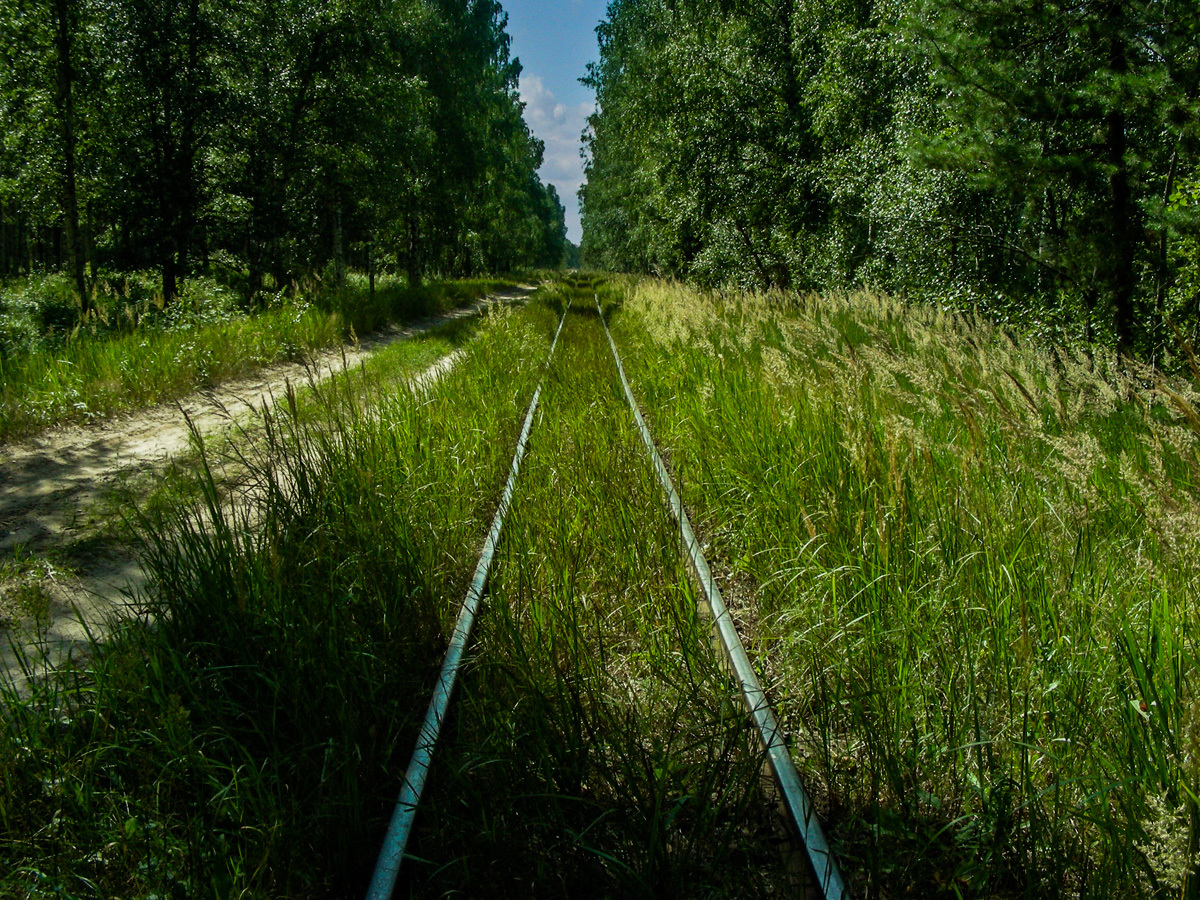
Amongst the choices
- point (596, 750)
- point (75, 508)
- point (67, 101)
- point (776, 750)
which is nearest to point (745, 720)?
point (776, 750)

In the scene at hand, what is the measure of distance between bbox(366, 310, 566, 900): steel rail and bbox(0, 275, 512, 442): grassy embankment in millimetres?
1552

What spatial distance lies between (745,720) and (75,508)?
4.50 meters

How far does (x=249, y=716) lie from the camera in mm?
1980

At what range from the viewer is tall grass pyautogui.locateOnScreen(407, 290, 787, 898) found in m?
1.55

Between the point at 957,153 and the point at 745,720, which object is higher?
the point at 957,153

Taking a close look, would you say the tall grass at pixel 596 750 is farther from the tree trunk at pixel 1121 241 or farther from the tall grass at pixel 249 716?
the tree trunk at pixel 1121 241

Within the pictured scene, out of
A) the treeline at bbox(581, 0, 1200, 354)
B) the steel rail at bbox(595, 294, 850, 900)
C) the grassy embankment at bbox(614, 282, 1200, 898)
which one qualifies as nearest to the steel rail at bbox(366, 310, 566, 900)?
the steel rail at bbox(595, 294, 850, 900)

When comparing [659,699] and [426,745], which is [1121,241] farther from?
[426,745]

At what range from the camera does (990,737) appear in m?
1.75

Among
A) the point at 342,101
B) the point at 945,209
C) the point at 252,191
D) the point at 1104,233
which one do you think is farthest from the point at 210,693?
the point at 342,101

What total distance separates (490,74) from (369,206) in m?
18.0

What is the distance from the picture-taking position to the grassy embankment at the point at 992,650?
4.64 feet

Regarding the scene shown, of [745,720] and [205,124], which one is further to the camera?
[205,124]

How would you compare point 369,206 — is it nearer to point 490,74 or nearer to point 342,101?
point 342,101
